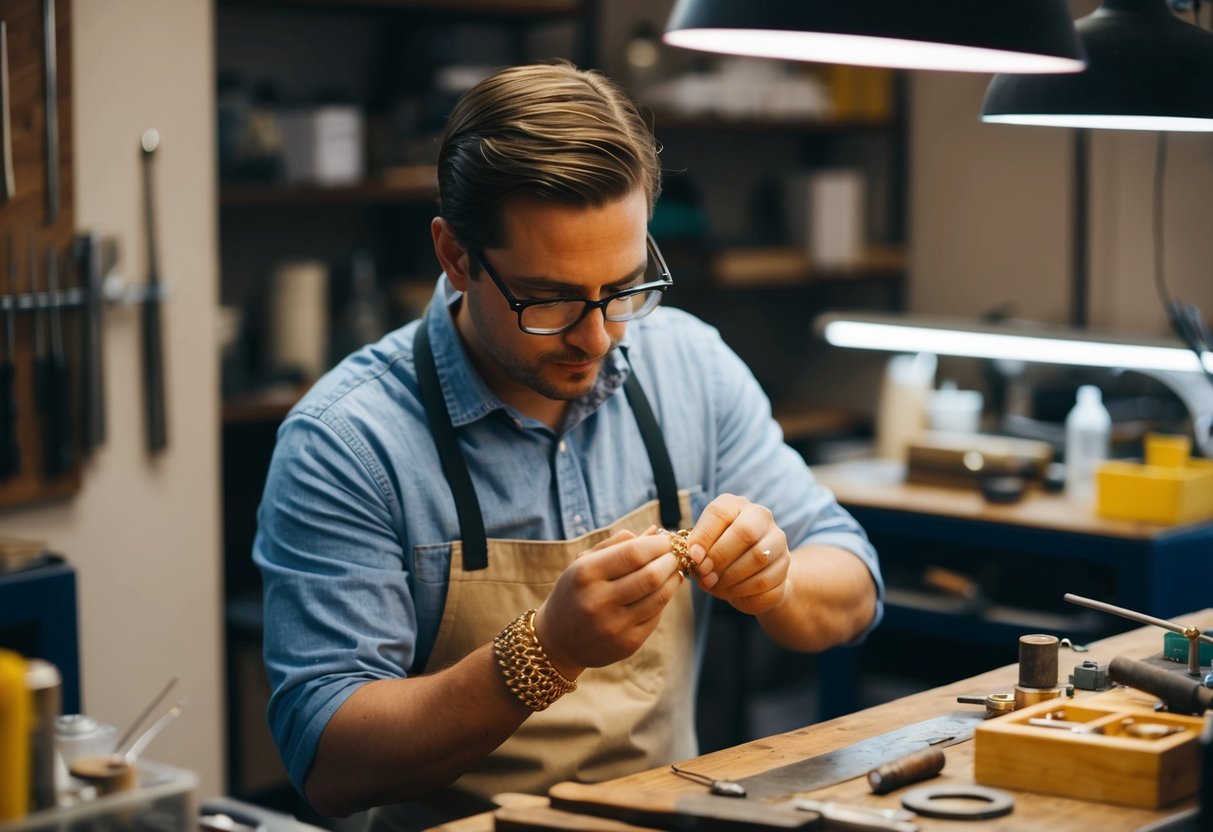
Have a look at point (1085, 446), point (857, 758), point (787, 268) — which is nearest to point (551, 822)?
point (857, 758)

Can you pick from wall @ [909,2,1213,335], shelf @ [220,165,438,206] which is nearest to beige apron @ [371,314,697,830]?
shelf @ [220,165,438,206]

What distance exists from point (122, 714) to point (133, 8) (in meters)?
1.49

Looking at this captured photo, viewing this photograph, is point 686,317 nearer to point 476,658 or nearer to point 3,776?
point 476,658

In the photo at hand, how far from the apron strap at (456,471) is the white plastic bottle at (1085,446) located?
1.83 meters

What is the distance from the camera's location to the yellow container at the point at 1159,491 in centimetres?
303

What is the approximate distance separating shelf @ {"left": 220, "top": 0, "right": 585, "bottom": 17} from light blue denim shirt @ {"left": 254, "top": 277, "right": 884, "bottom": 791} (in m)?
1.93

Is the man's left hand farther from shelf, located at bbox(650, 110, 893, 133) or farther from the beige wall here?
the beige wall

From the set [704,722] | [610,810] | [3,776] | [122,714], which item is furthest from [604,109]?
[704,722]

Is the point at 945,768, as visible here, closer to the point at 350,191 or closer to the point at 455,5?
the point at 350,191

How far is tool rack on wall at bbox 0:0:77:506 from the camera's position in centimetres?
293

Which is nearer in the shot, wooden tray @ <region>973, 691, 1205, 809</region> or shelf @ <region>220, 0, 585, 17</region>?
wooden tray @ <region>973, 691, 1205, 809</region>

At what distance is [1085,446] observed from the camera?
3375mm

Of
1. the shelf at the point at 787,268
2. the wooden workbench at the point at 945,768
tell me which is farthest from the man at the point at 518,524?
the shelf at the point at 787,268

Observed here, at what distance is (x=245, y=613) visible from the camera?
371cm
